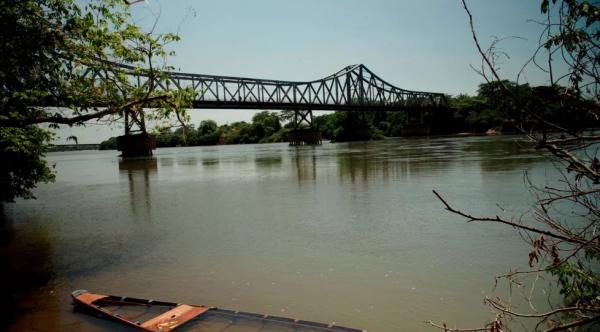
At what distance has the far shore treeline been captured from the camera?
248 centimetres

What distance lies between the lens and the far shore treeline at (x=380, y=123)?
8.14 ft

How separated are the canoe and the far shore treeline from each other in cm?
292

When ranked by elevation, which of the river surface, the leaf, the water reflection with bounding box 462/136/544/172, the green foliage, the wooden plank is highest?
the leaf

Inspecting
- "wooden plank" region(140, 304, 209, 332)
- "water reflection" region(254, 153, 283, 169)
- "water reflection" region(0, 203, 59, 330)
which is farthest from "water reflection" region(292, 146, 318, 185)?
"wooden plank" region(140, 304, 209, 332)

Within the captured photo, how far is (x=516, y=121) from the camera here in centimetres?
234

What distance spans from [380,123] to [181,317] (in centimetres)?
13962

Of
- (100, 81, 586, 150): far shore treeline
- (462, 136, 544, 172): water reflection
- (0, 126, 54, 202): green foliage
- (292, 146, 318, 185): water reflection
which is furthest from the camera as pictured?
(292, 146, 318, 185): water reflection

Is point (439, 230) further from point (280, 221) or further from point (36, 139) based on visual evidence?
point (36, 139)

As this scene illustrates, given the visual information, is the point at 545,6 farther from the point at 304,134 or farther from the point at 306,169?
the point at 304,134

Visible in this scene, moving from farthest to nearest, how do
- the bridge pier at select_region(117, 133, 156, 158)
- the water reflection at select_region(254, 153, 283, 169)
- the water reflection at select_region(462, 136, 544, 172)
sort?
the bridge pier at select_region(117, 133, 156, 158), the water reflection at select_region(254, 153, 283, 169), the water reflection at select_region(462, 136, 544, 172)

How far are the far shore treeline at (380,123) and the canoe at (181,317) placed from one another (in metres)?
2.92

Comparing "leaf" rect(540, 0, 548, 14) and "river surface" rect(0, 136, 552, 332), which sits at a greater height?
"leaf" rect(540, 0, 548, 14)

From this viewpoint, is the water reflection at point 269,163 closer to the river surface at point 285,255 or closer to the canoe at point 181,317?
the river surface at point 285,255

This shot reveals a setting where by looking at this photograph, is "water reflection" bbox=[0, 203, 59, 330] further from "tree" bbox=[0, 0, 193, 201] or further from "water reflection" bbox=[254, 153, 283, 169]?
"water reflection" bbox=[254, 153, 283, 169]
